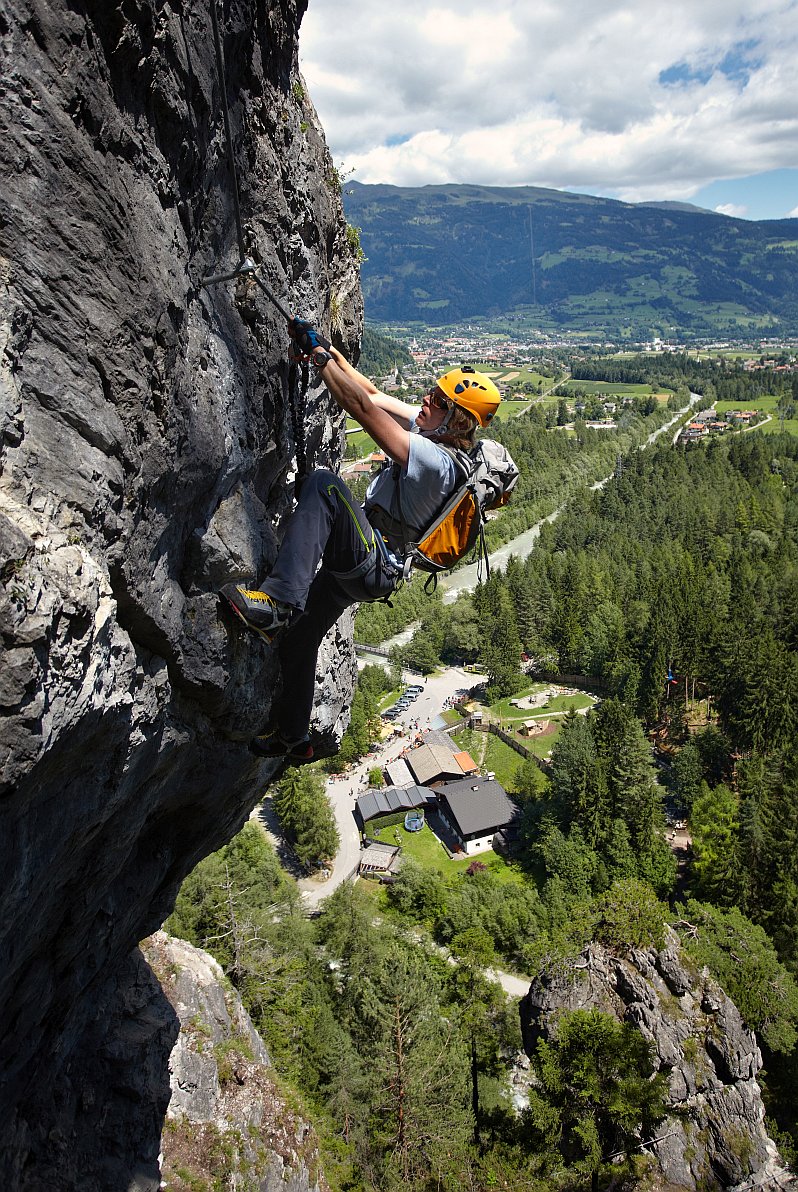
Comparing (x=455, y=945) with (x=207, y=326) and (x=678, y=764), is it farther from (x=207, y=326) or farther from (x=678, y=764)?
(x=207, y=326)

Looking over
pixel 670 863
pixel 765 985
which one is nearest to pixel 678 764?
pixel 670 863

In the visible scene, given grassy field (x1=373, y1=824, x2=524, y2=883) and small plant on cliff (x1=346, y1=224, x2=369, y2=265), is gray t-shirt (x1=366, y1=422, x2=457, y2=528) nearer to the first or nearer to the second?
small plant on cliff (x1=346, y1=224, x2=369, y2=265)

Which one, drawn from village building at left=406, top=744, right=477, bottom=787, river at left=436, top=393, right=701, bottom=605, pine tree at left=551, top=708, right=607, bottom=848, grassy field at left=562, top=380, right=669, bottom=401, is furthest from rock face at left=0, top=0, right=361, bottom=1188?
grassy field at left=562, top=380, right=669, bottom=401

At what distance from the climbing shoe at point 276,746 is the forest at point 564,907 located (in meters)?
11.5

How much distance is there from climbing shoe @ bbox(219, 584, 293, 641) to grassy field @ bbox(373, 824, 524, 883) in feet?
97.9

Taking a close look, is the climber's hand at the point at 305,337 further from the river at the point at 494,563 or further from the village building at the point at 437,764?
the river at the point at 494,563

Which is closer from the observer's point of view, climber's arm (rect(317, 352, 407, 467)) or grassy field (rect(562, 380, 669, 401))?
climber's arm (rect(317, 352, 407, 467))

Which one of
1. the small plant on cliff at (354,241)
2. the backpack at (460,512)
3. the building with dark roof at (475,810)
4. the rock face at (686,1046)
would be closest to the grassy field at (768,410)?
the building with dark roof at (475,810)

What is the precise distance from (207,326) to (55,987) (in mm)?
4549

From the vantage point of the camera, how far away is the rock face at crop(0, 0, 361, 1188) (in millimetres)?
2857

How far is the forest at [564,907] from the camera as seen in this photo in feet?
54.6

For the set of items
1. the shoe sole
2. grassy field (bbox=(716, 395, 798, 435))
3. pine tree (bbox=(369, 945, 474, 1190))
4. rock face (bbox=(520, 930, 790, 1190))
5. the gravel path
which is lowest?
the gravel path

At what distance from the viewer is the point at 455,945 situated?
25375mm

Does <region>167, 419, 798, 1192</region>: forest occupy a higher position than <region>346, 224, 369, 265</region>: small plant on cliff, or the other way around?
<region>346, 224, 369, 265</region>: small plant on cliff
